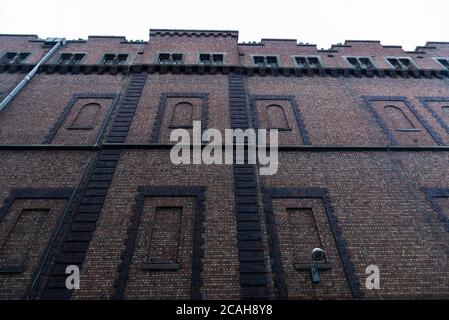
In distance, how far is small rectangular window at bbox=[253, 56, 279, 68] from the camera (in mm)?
18733

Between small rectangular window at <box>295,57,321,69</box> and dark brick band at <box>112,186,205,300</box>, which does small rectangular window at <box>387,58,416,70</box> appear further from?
dark brick band at <box>112,186,205,300</box>

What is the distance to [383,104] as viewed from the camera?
51.6ft

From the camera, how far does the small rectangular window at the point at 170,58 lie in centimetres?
1820

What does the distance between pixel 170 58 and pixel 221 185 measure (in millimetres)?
11015

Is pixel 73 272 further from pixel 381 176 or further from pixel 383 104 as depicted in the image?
pixel 383 104

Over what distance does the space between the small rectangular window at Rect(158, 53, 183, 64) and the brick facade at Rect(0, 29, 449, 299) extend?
3.08 ft

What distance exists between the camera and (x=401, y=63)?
749 inches

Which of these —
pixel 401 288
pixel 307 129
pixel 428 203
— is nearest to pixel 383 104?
pixel 307 129

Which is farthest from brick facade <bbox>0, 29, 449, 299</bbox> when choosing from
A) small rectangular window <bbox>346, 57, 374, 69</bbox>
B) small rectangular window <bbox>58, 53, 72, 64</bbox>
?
small rectangular window <bbox>346, 57, 374, 69</bbox>

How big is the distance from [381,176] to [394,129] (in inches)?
152

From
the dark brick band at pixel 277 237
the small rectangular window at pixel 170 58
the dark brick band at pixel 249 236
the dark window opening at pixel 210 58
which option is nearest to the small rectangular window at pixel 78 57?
the small rectangular window at pixel 170 58

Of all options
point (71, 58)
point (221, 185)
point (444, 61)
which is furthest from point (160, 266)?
point (444, 61)

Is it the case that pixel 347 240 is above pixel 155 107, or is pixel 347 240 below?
below

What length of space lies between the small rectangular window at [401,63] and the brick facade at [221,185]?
3.55ft
